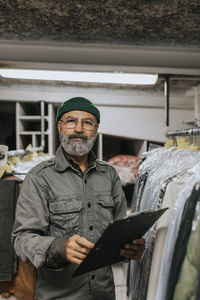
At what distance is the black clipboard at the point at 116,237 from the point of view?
88cm

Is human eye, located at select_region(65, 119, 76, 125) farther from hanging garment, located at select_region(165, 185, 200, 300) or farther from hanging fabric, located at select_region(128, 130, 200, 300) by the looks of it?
hanging garment, located at select_region(165, 185, 200, 300)

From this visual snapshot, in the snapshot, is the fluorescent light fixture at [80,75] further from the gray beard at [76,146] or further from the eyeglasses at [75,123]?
the gray beard at [76,146]

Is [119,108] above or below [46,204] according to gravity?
above

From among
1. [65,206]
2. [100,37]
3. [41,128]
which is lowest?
[65,206]

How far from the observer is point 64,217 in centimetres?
139

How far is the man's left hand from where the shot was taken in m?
1.13

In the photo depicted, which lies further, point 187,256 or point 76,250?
point 76,250

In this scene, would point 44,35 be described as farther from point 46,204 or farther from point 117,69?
point 46,204

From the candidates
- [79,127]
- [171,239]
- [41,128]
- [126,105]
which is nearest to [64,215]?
[79,127]

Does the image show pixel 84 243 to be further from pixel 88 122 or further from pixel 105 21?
pixel 105 21

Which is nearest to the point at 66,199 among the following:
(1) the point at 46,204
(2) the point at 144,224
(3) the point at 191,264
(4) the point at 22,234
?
(1) the point at 46,204

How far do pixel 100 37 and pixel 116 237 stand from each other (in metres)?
1.43

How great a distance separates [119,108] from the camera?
357 cm

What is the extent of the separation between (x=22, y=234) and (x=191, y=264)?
2.42ft
